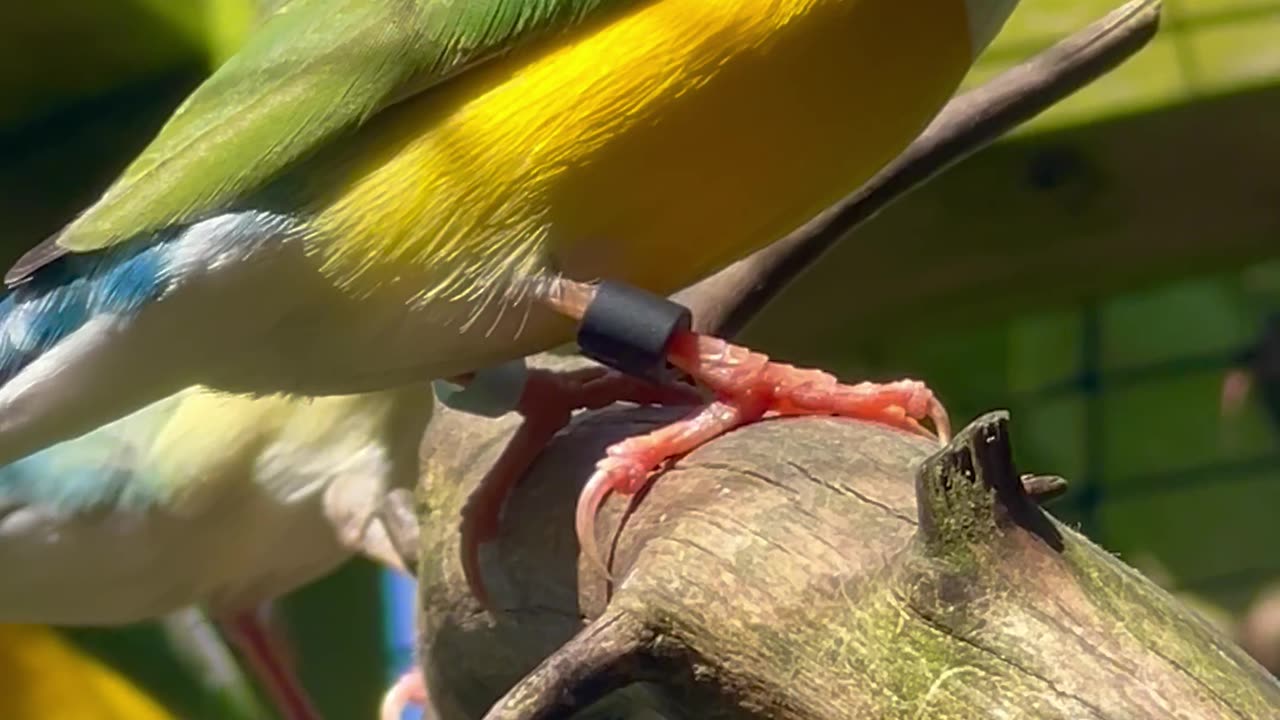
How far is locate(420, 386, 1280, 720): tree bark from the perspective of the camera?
22.5 inches

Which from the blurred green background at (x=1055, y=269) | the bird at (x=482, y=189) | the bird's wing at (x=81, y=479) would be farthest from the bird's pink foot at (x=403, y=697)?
the bird at (x=482, y=189)

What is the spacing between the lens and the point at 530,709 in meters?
0.62

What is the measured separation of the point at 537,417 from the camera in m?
0.96

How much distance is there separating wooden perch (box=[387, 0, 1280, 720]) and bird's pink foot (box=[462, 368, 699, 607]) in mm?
54

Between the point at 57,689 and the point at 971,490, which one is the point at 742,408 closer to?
the point at 971,490

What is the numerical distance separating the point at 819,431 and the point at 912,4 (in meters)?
0.22

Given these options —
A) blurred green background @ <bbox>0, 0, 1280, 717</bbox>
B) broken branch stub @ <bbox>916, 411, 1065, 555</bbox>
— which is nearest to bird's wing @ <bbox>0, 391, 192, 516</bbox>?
blurred green background @ <bbox>0, 0, 1280, 717</bbox>

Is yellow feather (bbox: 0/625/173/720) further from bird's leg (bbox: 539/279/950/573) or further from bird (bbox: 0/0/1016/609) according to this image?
bird's leg (bbox: 539/279/950/573)

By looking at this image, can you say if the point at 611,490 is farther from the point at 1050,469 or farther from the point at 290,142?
the point at 1050,469

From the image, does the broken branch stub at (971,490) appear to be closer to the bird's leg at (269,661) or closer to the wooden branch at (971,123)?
the wooden branch at (971,123)

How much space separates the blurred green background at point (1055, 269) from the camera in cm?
111

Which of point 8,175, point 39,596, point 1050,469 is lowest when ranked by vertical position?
point 1050,469

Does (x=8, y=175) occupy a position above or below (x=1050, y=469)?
above

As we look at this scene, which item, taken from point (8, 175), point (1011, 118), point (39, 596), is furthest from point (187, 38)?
point (1011, 118)
